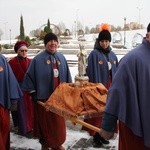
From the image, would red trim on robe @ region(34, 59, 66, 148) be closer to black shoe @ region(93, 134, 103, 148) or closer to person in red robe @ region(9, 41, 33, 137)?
black shoe @ region(93, 134, 103, 148)

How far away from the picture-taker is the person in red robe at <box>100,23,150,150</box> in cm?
266

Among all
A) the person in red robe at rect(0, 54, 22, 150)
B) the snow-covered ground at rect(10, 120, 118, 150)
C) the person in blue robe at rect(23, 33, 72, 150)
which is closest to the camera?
the person in red robe at rect(0, 54, 22, 150)

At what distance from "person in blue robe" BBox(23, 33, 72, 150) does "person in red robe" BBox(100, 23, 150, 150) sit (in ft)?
8.67

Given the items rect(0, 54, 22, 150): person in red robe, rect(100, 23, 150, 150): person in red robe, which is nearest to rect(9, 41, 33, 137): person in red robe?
rect(0, 54, 22, 150): person in red robe

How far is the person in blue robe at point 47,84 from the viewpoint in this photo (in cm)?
528

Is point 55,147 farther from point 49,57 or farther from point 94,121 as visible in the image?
point 49,57

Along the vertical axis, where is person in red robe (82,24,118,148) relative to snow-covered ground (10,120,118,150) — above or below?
above

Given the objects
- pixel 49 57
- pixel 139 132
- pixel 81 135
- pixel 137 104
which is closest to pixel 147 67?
pixel 137 104

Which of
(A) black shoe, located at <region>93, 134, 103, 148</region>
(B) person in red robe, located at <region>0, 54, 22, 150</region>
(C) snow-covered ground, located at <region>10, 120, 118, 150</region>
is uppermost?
(B) person in red robe, located at <region>0, 54, 22, 150</region>

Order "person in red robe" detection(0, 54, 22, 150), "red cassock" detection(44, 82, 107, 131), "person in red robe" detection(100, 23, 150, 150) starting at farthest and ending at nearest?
"person in red robe" detection(0, 54, 22, 150), "red cassock" detection(44, 82, 107, 131), "person in red robe" detection(100, 23, 150, 150)

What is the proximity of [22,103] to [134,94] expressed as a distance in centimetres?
409

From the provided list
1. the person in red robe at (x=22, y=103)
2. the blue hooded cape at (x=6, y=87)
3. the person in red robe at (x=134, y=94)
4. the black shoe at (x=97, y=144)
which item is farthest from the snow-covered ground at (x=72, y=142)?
the person in red robe at (x=134, y=94)

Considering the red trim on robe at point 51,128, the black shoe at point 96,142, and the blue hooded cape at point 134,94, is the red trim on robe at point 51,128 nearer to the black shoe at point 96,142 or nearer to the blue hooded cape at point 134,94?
the black shoe at point 96,142

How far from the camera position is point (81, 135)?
612cm
